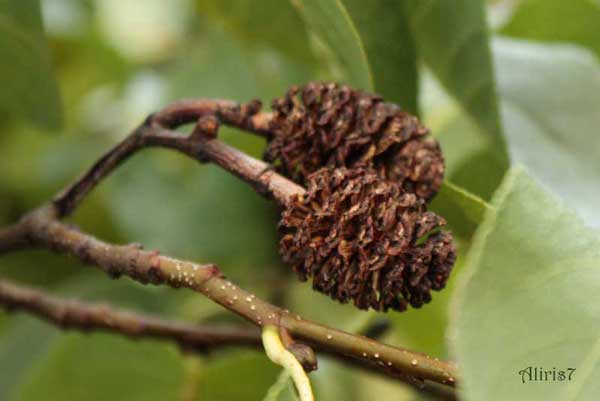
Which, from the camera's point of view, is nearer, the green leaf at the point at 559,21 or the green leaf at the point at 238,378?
the green leaf at the point at 238,378

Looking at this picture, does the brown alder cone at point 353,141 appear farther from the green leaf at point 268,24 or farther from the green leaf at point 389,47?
the green leaf at point 268,24

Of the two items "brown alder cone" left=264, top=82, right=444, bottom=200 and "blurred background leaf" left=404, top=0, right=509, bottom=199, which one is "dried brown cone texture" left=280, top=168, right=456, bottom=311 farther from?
"blurred background leaf" left=404, top=0, right=509, bottom=199

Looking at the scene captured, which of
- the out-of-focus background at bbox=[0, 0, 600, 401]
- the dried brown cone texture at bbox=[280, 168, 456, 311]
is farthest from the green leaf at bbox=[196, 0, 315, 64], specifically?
the dried brown cone texture at bbox=[280, 168, 456, 311]

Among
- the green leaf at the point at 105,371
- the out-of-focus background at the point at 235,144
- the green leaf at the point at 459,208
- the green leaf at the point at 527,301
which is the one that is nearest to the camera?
the green leaf at the point at 527,301

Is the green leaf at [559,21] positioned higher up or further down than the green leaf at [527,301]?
higher up

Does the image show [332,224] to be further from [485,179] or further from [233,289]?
[485,179]

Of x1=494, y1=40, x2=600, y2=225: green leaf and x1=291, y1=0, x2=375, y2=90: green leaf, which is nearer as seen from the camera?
x1=291, y1=0, x2=375, y2=90: green leaf

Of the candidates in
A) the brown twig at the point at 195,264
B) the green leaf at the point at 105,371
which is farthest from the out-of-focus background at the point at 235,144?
the brown twig at the point at 195,264
